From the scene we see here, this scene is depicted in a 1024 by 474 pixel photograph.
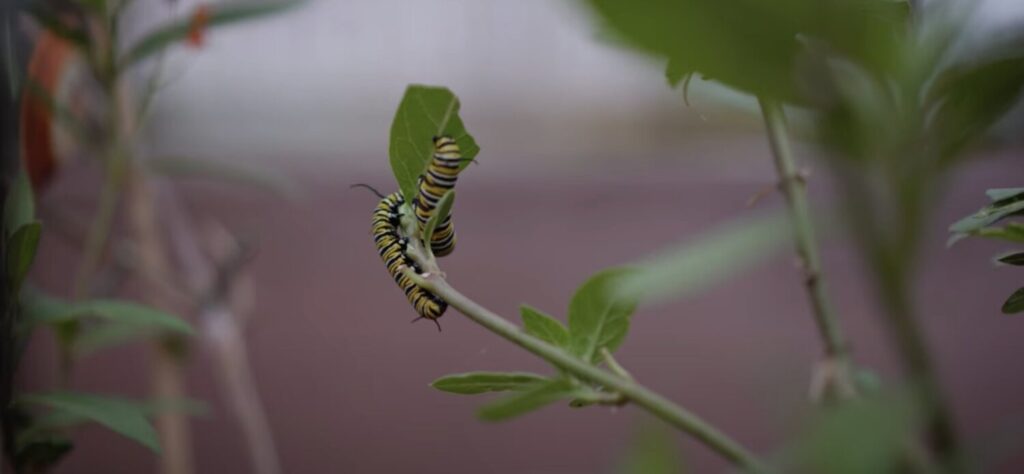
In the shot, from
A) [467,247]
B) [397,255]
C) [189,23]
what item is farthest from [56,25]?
[467,247]

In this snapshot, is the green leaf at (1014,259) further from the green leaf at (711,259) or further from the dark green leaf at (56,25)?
the dark green leaf at (56,25)

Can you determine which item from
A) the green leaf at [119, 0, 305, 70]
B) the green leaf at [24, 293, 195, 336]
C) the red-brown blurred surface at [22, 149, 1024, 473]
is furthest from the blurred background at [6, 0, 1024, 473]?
the green leaf at [24, 293, 195, 336]

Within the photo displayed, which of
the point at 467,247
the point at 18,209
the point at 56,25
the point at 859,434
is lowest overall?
the point at 859,434

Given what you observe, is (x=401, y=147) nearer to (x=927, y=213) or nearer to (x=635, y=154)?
(x=927, y=213)

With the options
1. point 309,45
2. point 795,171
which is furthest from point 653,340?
point 795,171

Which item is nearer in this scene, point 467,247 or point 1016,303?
point 1016,303

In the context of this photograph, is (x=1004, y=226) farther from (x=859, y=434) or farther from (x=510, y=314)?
(x=510, y=314)
